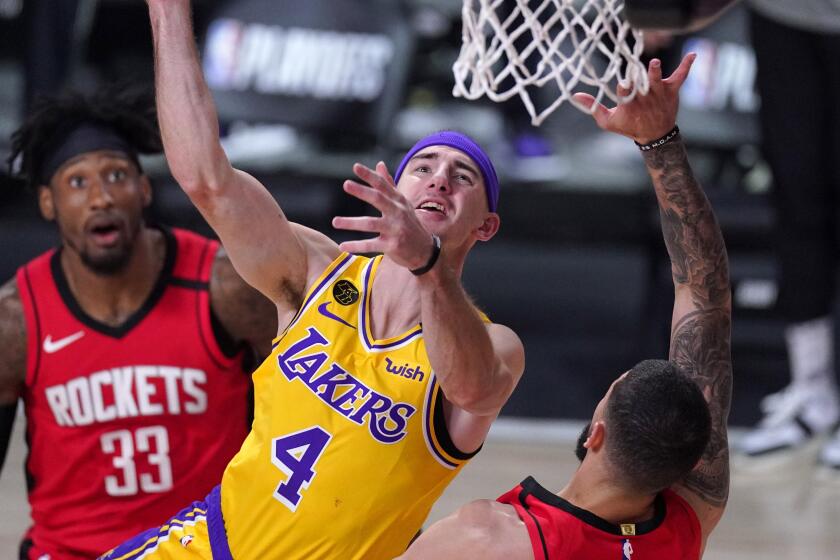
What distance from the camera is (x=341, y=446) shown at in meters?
3.06

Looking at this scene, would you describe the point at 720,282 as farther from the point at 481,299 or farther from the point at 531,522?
the point at 481,299

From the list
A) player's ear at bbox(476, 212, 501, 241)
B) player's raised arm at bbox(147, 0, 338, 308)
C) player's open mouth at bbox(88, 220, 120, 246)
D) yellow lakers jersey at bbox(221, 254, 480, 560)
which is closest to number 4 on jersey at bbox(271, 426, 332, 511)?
yellow lakers jersey at bbox(221, 254, 480, 560)

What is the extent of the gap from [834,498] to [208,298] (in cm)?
290

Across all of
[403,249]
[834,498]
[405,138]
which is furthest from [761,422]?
[403,249]

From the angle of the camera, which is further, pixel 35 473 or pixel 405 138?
pixel 405 138

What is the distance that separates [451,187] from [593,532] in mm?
841

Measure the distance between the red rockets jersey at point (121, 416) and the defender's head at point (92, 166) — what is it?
21 centimetres

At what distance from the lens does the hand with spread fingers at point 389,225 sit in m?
2.59

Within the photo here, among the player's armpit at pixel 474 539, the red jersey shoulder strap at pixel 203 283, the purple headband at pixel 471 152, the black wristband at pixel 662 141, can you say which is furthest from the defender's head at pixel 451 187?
the red jersey shoulder strap at pixel 203 283

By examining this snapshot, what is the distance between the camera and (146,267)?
13.6 feet

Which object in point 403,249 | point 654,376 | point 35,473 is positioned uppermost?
point 403,249

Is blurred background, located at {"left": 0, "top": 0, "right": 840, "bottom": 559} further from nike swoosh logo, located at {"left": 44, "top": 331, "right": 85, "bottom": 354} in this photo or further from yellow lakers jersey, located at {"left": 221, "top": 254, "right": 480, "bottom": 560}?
yellow lakers jersey, located at {"left": 221, "top": 254, "right": 480, "bottom": 560}

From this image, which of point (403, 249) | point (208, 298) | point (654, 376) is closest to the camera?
point (403, 249)

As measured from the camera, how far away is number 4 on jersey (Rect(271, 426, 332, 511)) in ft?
10.1
